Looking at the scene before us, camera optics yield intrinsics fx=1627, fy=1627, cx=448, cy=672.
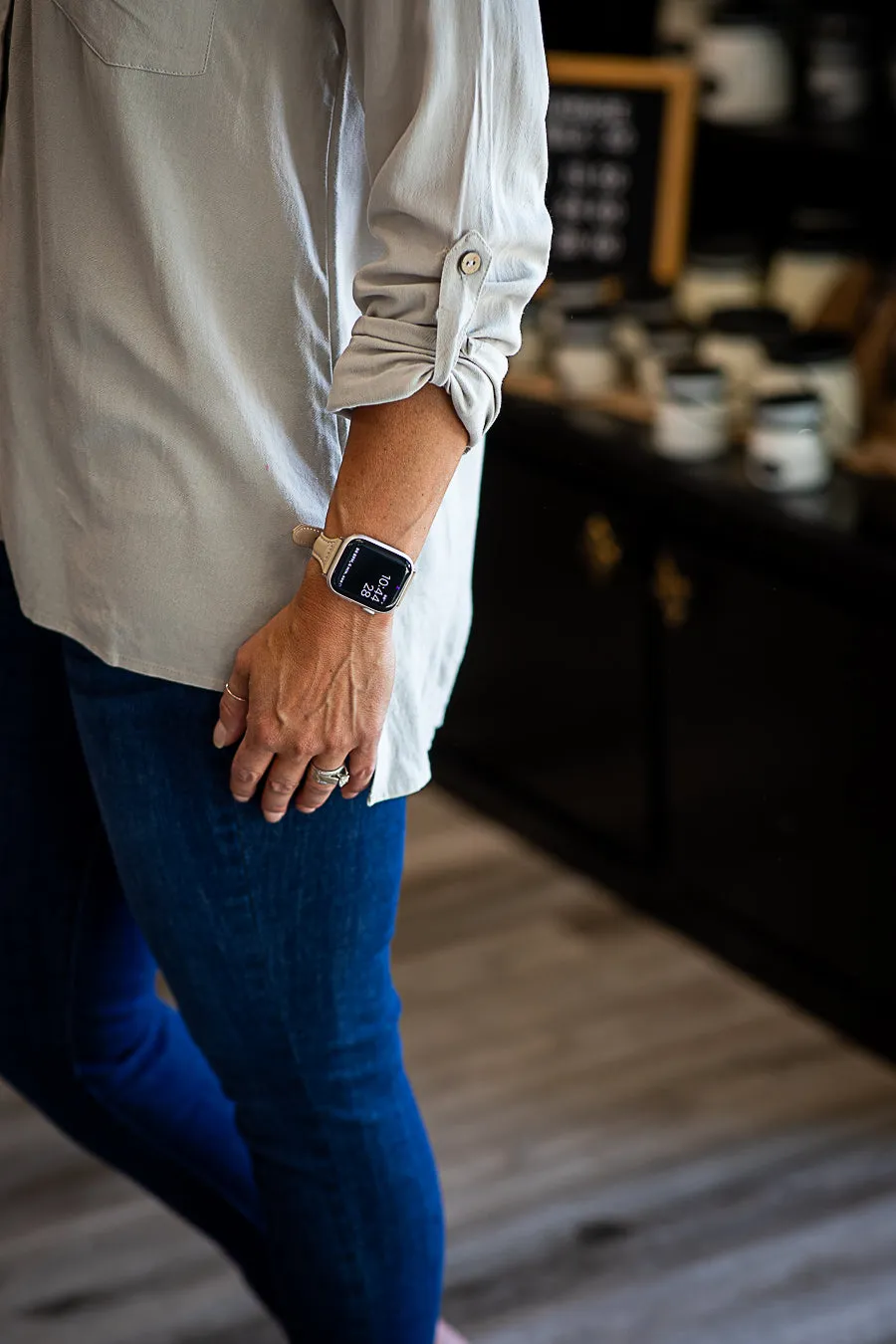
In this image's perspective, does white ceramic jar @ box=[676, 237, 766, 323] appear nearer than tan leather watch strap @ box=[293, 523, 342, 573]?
No

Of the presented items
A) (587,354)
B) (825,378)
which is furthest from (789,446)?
(587,354)

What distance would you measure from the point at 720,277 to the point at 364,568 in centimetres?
166

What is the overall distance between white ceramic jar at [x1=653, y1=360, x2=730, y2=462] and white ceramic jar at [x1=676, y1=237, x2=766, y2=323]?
321 millimetres

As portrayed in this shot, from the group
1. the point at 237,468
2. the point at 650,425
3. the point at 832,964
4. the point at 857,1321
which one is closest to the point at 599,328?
the point at 650,425

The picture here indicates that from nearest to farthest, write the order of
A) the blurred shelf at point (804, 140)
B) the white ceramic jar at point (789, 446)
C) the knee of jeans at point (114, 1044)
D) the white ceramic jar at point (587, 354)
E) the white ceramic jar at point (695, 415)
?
the knee of jeans at point (114, 1044)
the white ceramic jar at point (789, 446)
the white ceramic jar at point (695, 415)
the blurred shelf at point (804, 140)
the white ceramic jar at point (587, 354)

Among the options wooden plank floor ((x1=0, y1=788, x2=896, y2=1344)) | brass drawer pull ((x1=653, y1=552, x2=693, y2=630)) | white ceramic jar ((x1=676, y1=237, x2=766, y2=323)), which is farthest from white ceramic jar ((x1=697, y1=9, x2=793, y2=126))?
wooden plank floor ((x1=0, y1=788, x2=896, y2=1344))

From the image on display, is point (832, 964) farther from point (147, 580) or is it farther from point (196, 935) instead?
point (147, 580)

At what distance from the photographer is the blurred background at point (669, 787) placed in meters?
1.51

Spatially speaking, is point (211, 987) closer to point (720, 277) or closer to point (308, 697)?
point (308, 697)

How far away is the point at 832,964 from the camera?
1.86 meters

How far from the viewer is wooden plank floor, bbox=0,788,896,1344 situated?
1.44 meters

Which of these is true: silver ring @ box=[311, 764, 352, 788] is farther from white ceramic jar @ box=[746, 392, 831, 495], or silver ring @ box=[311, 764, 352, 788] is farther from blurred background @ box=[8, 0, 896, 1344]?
white ceramic jar @ box=[746, 392, 831, 495]

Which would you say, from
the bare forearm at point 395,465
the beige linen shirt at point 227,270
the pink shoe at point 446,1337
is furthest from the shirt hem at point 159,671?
the pink shoe at point 446,1337

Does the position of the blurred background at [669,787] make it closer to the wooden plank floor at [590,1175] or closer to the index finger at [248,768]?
the wooden plank floor at [590,1175]
